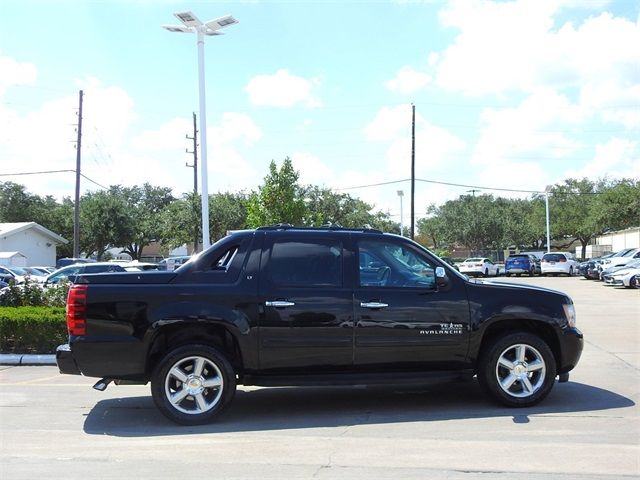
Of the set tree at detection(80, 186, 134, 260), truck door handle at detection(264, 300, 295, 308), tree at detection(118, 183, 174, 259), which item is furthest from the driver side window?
tree at detection(80, 186, 134, 260)

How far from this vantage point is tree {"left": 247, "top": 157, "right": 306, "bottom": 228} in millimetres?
30484

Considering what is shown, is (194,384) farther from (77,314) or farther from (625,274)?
(625,274)

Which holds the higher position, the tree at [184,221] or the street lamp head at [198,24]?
the street lamp head at [198,24]

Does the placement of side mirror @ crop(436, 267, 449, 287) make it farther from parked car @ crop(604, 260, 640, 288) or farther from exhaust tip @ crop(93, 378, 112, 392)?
parked car @ crop(604, 260, 640, 288)

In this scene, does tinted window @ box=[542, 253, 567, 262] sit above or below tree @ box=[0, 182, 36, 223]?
below

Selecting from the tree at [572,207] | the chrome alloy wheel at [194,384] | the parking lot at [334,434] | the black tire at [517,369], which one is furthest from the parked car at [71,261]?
the tree at [572,207]

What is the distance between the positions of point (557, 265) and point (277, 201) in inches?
792

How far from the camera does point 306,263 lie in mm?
6539

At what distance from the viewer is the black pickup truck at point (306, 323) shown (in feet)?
20.3

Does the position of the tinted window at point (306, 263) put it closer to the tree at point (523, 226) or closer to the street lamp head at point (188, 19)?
the street lamp head at point (188, 19)

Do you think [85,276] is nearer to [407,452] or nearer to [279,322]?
[279,322]

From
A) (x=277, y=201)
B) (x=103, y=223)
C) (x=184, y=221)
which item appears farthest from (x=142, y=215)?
(x=277, y=201)

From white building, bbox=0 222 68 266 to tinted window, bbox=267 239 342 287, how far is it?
1741 inches

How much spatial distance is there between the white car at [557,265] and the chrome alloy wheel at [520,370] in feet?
117
